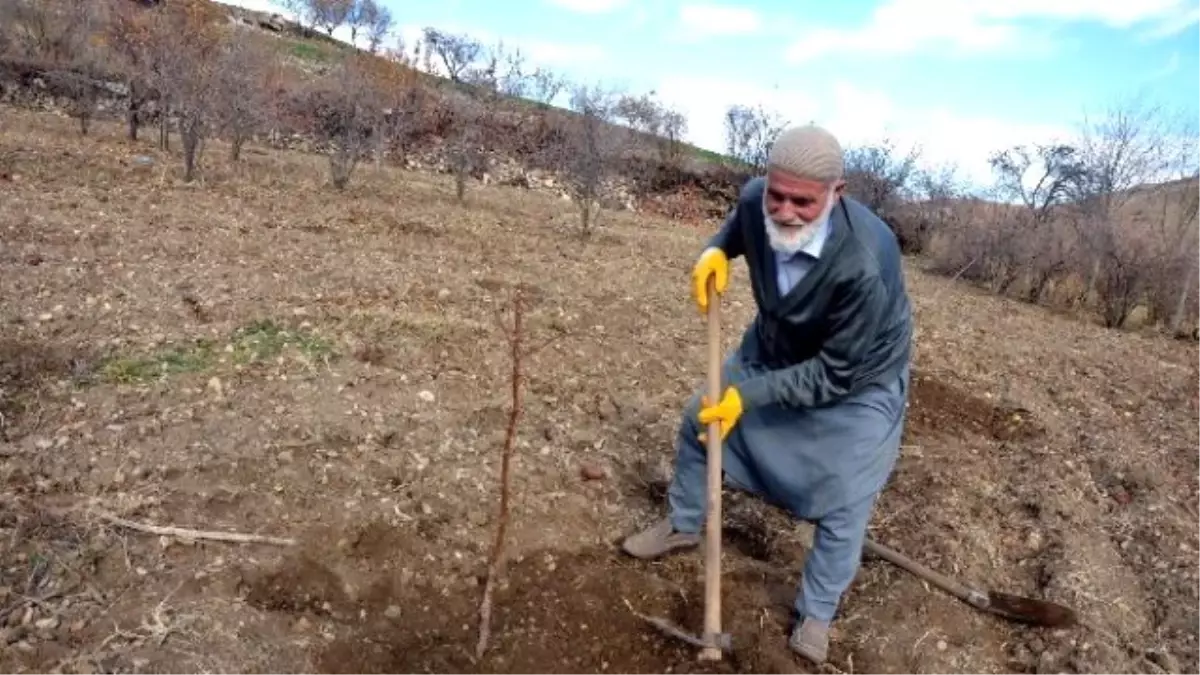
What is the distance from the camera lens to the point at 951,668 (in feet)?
9.13

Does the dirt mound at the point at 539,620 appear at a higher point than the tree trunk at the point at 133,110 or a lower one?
lower

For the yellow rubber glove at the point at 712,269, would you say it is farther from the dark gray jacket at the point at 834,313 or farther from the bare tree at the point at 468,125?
the bare tree at the point at 468,125

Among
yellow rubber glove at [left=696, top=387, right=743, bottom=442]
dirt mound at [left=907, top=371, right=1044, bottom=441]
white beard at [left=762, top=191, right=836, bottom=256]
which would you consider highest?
white beard at [left=762, top=191, right=836, bottom=256]

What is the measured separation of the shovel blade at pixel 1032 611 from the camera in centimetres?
297

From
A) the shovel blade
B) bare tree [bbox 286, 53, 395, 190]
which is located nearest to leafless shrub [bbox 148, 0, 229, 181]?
bare tree [bbox 286, 53, 395, 190]

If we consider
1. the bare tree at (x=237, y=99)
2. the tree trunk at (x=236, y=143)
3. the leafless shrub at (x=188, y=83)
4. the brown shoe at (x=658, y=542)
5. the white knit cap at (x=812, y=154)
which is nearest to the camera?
the white knit cap at (x=812, y=154)

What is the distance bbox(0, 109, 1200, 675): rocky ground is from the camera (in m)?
2.63

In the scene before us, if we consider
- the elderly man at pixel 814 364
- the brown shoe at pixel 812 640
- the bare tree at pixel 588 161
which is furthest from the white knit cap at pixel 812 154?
the bare tree at pixel 588 161

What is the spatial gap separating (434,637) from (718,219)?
51.2 ft

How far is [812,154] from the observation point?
233 centimetres

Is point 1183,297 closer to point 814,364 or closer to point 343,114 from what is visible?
point 814,364

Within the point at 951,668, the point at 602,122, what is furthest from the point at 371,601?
the point at 602,122

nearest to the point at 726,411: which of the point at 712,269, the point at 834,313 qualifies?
the point at 834,313

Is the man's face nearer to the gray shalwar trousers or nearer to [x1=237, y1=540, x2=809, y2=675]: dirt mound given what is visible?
the gray shalwar trousers
